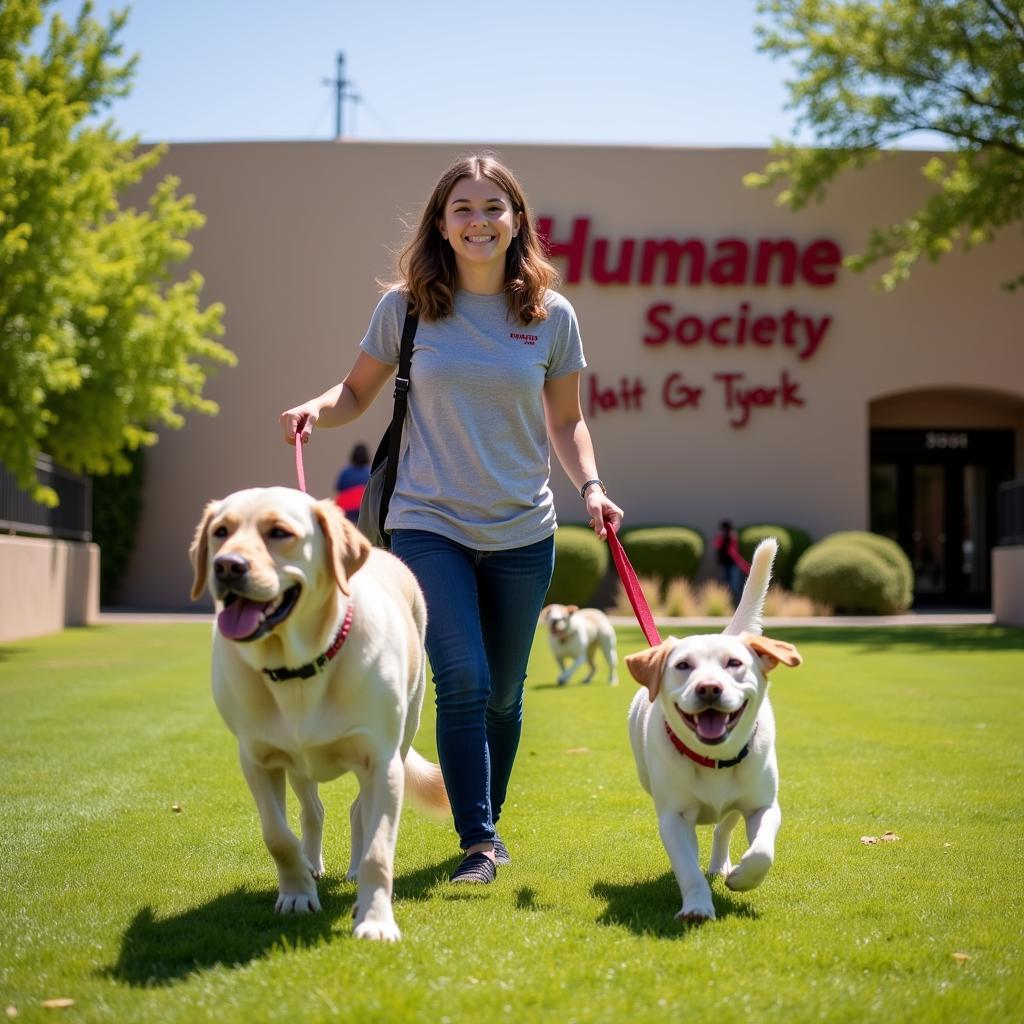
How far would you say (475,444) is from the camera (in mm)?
4770

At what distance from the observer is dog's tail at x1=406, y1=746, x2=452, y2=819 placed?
4797mm

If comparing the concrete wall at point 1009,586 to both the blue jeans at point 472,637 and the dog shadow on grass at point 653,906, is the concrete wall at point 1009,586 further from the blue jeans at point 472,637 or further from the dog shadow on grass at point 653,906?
the dog shadow on grass at point 653,906

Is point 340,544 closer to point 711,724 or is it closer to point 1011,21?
point 711,724

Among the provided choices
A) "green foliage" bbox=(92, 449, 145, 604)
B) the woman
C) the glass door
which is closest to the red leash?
the woman

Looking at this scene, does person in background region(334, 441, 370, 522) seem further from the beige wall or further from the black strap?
the beige wall

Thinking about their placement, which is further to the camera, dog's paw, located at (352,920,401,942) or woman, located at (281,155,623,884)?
woman, located at (281,155,623,884)

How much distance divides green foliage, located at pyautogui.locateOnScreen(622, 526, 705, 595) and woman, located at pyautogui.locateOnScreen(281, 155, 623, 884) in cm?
2031

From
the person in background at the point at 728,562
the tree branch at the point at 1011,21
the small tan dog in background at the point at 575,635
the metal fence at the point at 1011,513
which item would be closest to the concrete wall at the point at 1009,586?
the metal fence at the point at 1011,513

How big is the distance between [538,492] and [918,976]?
224 cm

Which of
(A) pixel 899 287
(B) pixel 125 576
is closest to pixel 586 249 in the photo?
(A) pixel 899 287

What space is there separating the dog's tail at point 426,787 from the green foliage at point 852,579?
66.2ft

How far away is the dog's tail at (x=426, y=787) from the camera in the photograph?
15.7 ft

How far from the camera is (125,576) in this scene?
2702 centimetres

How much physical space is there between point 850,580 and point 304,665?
21.4 meters
